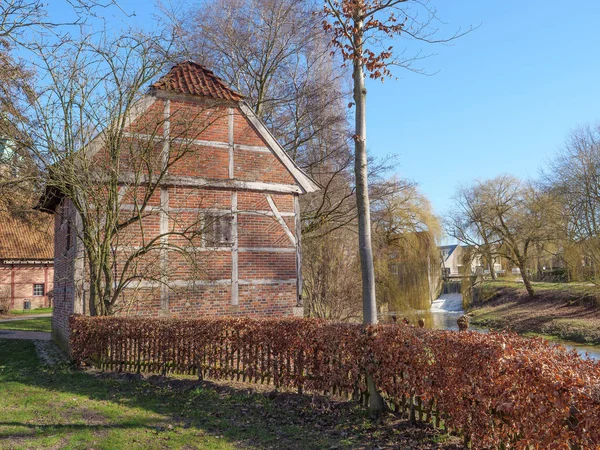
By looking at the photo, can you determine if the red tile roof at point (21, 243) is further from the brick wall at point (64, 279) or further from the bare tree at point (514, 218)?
the bare tree at point (514, 218)

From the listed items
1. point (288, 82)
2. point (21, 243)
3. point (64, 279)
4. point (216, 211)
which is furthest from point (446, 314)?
point (64, 279)

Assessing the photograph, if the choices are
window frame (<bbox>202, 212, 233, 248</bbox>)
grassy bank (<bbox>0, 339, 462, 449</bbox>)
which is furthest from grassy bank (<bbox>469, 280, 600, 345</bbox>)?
grassy bank (<bbox>0, 339, 462, 449</bbox>)

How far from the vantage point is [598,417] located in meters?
3.77

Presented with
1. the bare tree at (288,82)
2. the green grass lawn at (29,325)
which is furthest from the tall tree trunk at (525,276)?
the green grass lawn at (29,325)

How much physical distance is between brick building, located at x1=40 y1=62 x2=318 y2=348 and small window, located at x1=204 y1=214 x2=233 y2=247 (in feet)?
0.08

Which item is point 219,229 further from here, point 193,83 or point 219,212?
point 193,83

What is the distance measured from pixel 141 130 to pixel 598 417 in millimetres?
10200

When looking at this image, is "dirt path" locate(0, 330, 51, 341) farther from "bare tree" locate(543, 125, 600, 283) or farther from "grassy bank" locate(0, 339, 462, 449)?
"bare tree" locate(543, 125, 600, 283)

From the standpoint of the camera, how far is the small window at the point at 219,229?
1166 centimetres

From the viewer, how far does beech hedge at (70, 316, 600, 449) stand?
13.8ft

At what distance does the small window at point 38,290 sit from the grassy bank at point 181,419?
78.3 feet

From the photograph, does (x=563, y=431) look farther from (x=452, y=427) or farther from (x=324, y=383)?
(x=324, y=383)

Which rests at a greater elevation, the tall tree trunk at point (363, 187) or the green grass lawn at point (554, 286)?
the tall tree trunk at point (363, 187)

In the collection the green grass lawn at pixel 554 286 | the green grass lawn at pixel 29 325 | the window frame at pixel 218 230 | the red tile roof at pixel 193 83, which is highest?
the red tile roof at pixel 193 83
